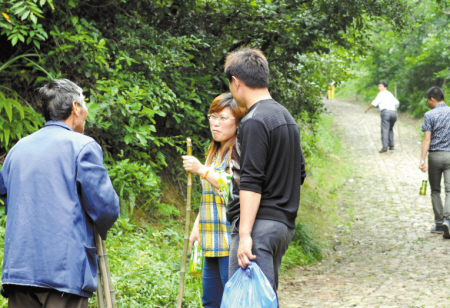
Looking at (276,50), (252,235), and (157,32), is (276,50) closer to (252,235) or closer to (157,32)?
(157,32)

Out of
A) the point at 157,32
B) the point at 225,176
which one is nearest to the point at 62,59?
the point at 157,32

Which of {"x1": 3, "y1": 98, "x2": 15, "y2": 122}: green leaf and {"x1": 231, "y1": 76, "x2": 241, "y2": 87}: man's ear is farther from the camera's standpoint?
{"x1": 3, "y1": 98, "x2": 15, "y2": 122}: green leaf

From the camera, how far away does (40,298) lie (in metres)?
2.56

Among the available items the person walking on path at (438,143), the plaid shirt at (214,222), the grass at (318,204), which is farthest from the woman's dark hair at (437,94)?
the plaid shirt at (214,222)

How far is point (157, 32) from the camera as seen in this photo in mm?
6785

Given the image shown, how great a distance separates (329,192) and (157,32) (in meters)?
6.57

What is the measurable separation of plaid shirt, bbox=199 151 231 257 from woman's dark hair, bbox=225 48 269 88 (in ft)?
2.27

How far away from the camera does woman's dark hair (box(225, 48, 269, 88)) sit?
293 cm

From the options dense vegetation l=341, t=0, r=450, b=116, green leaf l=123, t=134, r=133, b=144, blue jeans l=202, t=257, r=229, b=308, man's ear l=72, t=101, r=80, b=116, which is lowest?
blue jeans l=202, t=257, r=229, b=308

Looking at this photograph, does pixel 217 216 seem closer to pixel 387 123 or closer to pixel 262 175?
pixel 262 175

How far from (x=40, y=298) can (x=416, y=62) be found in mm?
23949

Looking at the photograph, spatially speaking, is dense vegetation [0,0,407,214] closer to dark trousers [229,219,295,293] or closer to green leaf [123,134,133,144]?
green leaf [123,134,133,144]

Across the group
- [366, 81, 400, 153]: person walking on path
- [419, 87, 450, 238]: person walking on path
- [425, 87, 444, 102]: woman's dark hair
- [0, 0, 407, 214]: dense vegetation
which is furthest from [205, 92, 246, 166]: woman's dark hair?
[366, 81, 400, 153]: person walking on path

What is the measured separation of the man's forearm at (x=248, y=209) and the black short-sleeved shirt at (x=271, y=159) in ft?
0.11
